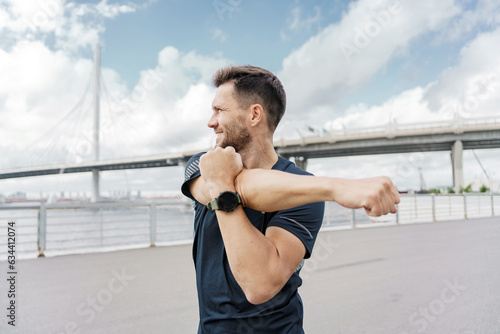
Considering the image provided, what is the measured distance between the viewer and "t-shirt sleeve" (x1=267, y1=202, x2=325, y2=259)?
50.8 inches

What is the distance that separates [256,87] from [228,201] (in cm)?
51

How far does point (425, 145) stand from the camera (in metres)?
37.3

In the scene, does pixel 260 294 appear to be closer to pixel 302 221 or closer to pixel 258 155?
pixel 302 221

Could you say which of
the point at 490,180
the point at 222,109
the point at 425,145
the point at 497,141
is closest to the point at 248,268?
the point at 222,109

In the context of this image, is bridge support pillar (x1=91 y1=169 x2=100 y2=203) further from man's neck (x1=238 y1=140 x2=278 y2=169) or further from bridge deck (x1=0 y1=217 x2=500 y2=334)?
man's neck (x1=238 y1=140 x2=278 y2=169)

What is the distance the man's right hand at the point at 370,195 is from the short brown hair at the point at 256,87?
1.83ft

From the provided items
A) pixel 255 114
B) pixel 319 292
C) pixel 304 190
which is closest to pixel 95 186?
pixel 319 292

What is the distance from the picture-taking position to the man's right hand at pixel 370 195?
3.04 ft

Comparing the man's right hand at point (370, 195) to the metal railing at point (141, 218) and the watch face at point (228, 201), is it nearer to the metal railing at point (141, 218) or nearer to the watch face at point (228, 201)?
the watch face at point (228, 201)

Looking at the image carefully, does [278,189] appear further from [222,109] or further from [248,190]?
[222,109]

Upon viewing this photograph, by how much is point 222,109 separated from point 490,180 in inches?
1484

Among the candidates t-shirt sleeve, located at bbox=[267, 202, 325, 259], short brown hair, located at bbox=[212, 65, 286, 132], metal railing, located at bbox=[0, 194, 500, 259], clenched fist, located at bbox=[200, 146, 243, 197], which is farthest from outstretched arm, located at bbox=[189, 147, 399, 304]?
metal railing, located at bbox=[0, 194, 500, 259]

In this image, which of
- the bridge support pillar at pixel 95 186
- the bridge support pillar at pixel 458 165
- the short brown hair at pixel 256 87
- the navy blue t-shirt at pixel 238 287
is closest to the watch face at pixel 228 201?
the navy blue t-shirt at pixel 238 287

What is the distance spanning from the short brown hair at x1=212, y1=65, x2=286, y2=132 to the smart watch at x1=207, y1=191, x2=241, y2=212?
420mm
